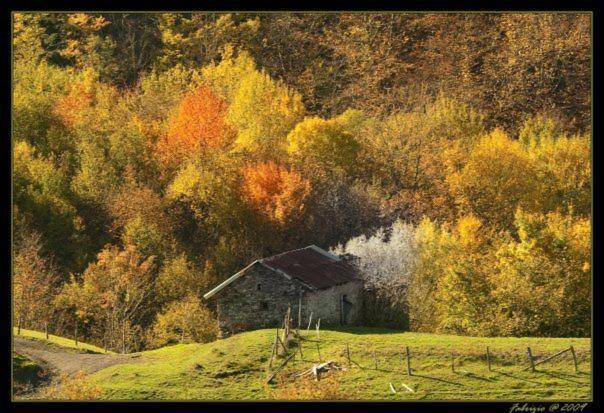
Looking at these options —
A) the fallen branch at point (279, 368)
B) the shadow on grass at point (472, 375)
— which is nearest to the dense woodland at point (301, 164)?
the shadow on grass at point (472, 375)

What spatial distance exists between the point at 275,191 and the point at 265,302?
628 inches

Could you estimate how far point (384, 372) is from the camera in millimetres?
63875

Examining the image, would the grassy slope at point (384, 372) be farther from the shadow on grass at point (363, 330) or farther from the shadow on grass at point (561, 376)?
the shadow on grass at point (363, 330)

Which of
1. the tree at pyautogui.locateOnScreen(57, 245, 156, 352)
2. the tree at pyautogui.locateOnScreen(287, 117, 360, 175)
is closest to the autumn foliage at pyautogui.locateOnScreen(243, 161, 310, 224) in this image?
the tree at pyautogui.locateOnScreen(287, 117, 360, 175)

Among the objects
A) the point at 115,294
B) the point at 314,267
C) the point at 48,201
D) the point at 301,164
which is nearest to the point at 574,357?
the point at 314,267

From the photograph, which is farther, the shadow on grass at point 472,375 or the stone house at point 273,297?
the stone house at point 273,297

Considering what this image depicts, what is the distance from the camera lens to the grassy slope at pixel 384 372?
62.1 m

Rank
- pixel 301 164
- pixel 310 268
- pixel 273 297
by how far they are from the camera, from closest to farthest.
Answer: pixel 273 297, pixel 310 268, pixel 301 164

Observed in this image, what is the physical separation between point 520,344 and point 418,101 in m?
33.9

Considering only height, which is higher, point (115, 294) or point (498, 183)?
point (498, 183)

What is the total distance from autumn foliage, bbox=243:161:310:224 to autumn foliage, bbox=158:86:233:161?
451 centimetres

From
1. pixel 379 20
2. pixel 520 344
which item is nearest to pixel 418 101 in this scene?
pixel 379 20

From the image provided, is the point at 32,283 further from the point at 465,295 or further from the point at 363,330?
the point at 465,295

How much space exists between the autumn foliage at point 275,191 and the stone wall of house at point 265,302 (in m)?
13.6
